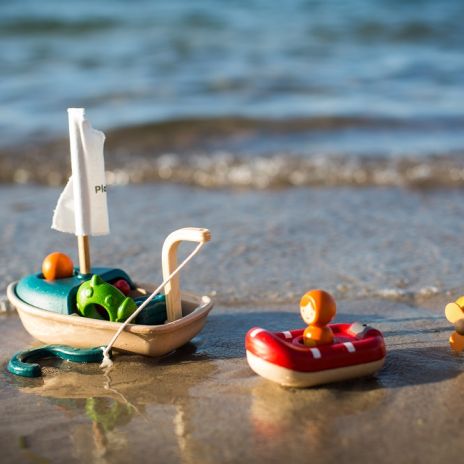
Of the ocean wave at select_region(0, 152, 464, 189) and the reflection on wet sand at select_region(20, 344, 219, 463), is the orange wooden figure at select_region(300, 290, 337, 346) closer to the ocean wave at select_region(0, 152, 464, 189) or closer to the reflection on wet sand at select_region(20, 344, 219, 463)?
the reflection on wet sand at select_region(20, 344, 219, 463)

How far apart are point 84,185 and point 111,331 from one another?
25.1 inches

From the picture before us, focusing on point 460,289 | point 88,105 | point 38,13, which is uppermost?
point 38,13

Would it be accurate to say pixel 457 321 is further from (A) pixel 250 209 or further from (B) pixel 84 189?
(A) pixel 250 209

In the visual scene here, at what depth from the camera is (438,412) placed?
2.67 metres

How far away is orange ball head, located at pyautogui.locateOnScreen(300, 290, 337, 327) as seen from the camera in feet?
9.25

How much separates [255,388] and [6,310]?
5.31 feet

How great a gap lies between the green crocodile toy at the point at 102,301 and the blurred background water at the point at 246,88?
12.1 ft

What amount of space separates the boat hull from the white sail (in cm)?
39

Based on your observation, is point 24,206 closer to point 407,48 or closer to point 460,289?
point 460,289

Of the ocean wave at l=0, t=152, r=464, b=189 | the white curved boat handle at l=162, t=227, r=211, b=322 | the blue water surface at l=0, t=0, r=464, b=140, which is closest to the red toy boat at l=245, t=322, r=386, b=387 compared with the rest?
the white curved boat handle at l=162, t=227, r=211, b=322

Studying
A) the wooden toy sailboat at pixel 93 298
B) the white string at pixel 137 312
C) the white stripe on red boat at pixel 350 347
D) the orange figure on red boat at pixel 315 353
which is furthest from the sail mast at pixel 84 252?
the white stripe on red boat at pixel 350 347

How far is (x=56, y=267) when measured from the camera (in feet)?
11.0

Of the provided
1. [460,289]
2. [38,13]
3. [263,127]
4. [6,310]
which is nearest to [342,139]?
[263,127]

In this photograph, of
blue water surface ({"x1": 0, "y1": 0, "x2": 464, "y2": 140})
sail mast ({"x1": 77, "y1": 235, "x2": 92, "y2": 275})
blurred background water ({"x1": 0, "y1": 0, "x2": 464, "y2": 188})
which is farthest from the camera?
blue water surface ({"x1": 0, "y1": 0, "x2": 464, "y2": 140})
